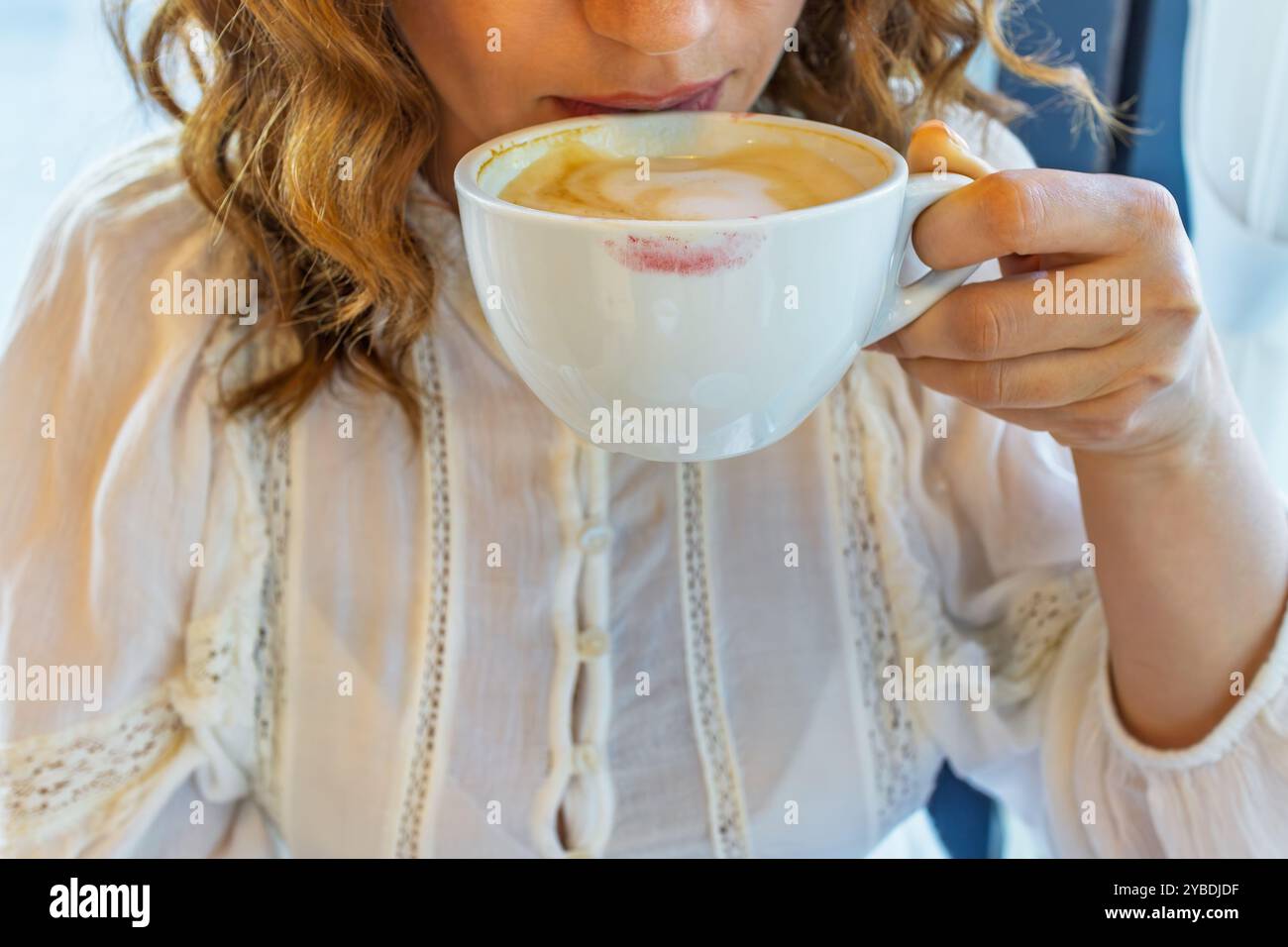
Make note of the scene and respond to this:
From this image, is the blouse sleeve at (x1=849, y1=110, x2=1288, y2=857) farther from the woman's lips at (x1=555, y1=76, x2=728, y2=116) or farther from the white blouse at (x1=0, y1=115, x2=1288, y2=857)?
the woman's lips at (x1=555, y1=76, x2=728, y2=116)

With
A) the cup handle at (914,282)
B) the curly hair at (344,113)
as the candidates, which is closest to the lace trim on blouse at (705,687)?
the curly hair at (344,113)

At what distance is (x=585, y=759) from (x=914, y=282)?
456 mm

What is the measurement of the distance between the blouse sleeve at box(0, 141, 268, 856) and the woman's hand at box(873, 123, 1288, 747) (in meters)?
0.51

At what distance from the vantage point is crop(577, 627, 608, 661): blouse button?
2.92 feet

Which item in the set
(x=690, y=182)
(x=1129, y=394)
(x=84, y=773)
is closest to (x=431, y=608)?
(x=84, y=773)

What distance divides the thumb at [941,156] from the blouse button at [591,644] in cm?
42

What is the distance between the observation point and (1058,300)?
620 mm

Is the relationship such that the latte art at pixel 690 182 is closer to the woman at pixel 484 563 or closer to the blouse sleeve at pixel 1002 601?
the woman at pixel 484 563

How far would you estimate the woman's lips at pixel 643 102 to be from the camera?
0.68 metres

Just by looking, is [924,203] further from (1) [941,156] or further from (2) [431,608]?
(2) [431,608]

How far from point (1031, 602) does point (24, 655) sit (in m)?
0.74

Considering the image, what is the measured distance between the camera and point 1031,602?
93cm
